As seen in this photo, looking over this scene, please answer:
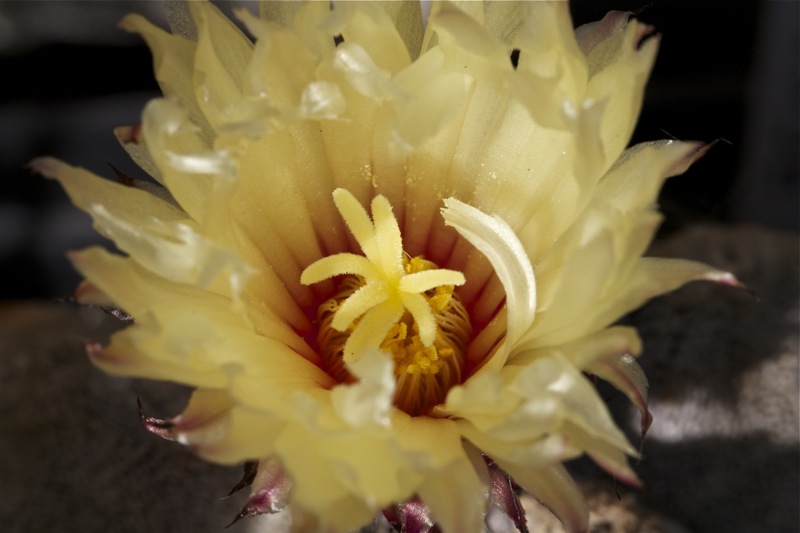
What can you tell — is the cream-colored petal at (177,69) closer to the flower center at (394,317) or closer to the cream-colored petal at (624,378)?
the flower center at (394,317)

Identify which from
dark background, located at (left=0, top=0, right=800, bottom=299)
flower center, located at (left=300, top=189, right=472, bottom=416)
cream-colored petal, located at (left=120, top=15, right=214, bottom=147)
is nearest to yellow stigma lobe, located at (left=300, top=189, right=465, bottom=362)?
flower center, located at (left=300, top=189, right=472, bottom=416)

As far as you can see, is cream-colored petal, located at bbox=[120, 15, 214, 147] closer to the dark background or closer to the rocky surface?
the rocky surface

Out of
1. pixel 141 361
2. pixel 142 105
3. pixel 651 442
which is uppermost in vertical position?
pixel 141 361

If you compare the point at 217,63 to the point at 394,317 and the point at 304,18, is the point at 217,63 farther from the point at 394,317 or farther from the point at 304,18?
the point at 394,317

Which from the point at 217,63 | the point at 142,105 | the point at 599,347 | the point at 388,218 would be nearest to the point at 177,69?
the point at 217,63

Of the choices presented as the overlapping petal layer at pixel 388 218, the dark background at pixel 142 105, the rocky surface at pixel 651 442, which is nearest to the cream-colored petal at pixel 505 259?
the overlapping petal layer at pixel 388 218

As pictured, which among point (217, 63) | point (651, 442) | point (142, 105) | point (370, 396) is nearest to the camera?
point (370, 396)
